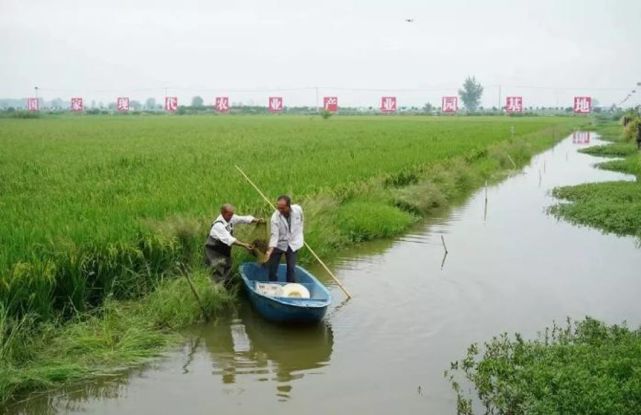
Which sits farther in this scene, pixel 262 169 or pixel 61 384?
pixel 262 169

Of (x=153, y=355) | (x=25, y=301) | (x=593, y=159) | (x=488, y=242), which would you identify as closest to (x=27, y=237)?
(x=25, y=301)

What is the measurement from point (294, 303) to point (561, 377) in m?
2.97

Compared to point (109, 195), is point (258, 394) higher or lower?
lower

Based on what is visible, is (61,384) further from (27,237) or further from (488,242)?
(488,242)

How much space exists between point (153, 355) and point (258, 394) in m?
1.32

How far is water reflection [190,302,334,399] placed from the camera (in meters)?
6.33

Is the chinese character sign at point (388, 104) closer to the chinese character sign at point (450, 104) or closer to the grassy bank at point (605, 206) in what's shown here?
the chinese character sign at point (450, 104)

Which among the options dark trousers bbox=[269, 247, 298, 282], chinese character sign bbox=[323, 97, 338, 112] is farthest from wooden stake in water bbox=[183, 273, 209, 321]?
chinese character sign bbox=[323, 97, 338, 112]

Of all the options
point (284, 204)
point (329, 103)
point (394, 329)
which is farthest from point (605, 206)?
point (329, 103)

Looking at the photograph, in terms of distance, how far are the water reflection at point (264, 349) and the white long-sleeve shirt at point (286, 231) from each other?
923mm

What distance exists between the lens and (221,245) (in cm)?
800

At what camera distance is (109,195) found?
11.0m

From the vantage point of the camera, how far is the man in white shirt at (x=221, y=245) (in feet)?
25.5

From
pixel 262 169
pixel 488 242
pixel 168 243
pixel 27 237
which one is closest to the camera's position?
pixel 27 237
